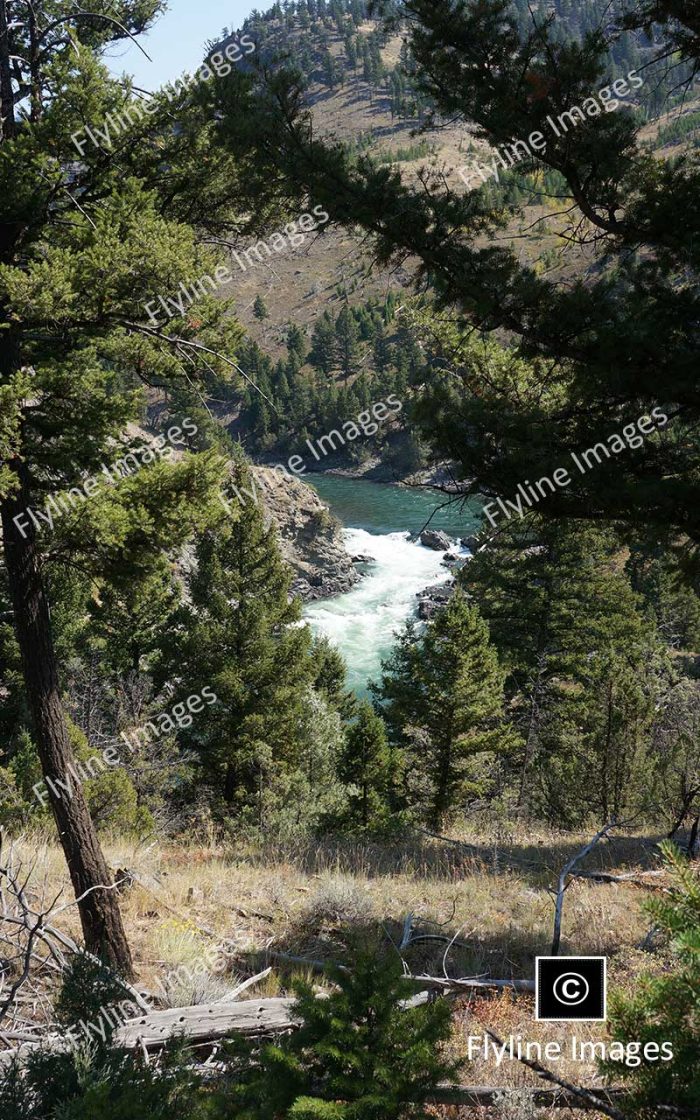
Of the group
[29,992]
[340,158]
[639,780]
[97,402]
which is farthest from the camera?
[639,780]

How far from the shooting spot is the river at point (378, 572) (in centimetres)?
4194

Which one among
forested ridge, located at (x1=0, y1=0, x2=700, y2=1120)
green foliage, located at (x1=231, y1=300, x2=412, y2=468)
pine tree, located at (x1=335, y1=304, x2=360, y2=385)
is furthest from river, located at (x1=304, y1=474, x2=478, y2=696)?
pine tree, located at (x1=335, y1=304, x2=360, y2=385)

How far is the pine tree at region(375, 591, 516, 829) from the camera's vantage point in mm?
18109

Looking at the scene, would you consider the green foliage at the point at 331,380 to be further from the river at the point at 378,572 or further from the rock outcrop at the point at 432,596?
the rock outcrop at the point at 432,596

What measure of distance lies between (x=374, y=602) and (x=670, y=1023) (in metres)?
45.9

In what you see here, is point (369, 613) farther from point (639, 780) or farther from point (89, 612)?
point (639, 780)

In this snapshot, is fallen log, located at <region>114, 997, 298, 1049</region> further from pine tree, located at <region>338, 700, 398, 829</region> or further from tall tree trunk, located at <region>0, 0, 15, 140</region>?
pine tree, located at <region>338, 700, 398, 829</region>

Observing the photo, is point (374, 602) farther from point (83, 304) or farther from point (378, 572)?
point (83, 304)

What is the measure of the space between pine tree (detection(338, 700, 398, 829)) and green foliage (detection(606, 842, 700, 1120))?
17302mm

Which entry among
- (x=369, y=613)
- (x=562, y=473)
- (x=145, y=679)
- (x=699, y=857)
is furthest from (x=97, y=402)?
(x=369, y=613)

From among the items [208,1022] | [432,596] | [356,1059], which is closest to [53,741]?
[208,1022]

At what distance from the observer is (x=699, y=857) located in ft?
24.0

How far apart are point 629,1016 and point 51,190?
563 cm

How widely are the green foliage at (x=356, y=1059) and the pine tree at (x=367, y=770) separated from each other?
648 inches
